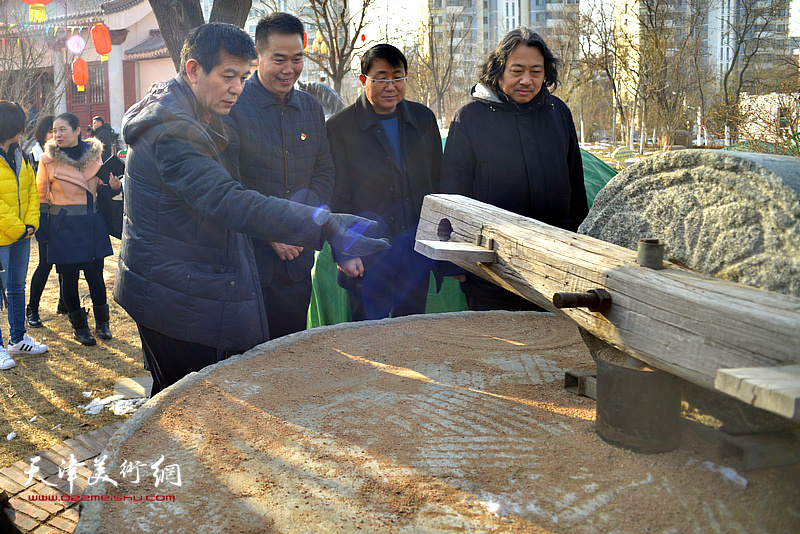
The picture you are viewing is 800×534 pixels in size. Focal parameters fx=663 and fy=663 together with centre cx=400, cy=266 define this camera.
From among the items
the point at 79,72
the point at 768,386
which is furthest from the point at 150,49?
the point at 768,386

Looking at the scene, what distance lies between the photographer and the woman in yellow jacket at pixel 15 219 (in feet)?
14.9

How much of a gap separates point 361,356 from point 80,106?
22.7 metres

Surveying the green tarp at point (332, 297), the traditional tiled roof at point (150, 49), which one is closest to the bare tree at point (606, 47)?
the traditional tiled roof at point (150, 49)

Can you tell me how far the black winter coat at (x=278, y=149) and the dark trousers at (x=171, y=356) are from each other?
562mm

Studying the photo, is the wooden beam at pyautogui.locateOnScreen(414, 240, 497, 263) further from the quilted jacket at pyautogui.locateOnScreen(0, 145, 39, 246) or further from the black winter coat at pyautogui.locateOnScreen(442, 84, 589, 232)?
the quilted jacket at pyautogui.locateOnScreen(0, 145, 39, 246)

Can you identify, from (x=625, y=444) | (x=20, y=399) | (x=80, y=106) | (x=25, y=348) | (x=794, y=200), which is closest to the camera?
(x=794, y=200)

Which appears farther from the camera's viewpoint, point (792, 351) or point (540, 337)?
point (540, 337)

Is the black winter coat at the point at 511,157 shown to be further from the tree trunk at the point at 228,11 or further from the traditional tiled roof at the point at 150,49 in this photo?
the traditional tiled roof at the point at 150,49

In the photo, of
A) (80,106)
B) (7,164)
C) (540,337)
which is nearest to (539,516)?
(540,337)

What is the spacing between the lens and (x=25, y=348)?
5062mm

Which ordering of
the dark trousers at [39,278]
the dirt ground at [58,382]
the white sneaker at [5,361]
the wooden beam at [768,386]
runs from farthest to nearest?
the dark trousers at [39,278], the white sneaker at [5,361], the dirt ground at [58,382], the wooden beam at [768,386]

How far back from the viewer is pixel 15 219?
457cm

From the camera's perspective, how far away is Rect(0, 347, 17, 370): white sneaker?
4703mm

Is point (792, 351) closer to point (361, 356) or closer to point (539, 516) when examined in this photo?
point (539, 516)
